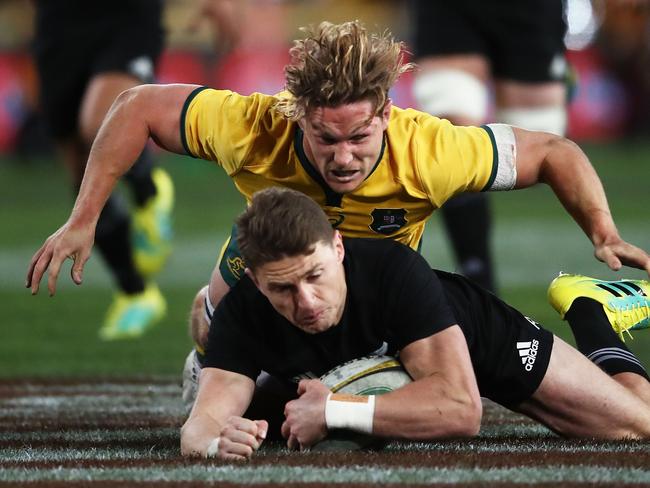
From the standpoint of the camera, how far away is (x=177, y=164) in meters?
22.5

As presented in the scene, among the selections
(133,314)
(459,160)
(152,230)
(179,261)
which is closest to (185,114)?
(459,160)

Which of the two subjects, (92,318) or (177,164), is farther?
(177,164)

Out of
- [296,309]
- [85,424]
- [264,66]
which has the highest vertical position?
[296,309]

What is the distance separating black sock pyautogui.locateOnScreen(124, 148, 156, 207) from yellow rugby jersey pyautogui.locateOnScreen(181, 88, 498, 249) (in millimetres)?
3186

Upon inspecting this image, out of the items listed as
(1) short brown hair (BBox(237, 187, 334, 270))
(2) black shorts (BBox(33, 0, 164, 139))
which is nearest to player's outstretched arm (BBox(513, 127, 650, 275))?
(1) short brown hair (BBox(237, 187, 334, 270))

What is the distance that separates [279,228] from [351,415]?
1.75ft

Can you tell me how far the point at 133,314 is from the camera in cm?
775

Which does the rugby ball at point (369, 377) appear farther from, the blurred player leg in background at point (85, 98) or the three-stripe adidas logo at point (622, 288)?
the blurred player leg in background at point (85, 98)

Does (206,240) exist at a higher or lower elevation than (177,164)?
higher

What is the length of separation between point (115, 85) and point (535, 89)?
6.92ft

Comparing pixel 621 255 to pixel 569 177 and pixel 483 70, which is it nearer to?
pixel 569 177

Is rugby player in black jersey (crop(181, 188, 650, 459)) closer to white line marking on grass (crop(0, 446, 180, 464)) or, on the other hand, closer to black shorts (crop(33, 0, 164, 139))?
white line marking on grass (crop(0, 446, 180, 464))

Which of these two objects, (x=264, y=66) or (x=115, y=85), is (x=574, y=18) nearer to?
(x=264, y=66)

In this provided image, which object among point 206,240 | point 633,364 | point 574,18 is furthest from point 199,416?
point 574,18
